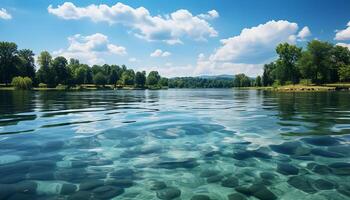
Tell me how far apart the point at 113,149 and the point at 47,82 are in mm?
144230

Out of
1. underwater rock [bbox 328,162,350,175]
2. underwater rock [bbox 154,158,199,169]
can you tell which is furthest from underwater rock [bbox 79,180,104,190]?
underwater rock [bbox 328,162,350,175]

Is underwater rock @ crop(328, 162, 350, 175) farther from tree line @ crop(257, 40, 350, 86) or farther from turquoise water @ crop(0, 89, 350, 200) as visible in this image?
tree line @ crop(257, 40, 350, 86)

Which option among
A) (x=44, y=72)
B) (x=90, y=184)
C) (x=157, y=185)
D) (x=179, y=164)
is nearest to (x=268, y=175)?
(x=179, y=164)

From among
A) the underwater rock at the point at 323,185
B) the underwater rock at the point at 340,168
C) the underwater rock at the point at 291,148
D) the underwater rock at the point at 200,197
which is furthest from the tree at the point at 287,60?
the underwater rock at the point at 200,197

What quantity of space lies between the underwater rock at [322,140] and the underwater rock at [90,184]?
26.6 feet

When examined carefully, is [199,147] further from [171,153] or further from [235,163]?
[235,163]

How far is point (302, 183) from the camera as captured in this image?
661 cm

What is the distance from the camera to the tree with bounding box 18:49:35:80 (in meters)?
138

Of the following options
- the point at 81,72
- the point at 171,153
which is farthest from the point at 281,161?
the point at 81,72

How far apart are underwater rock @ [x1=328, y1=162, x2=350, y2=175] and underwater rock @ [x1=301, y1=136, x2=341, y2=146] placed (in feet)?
8.71

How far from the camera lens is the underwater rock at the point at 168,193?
19.5 feet

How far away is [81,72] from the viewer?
179875 millimetres

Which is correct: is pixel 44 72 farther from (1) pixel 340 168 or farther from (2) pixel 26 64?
(1) pixel 340 168

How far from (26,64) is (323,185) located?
160 meters
